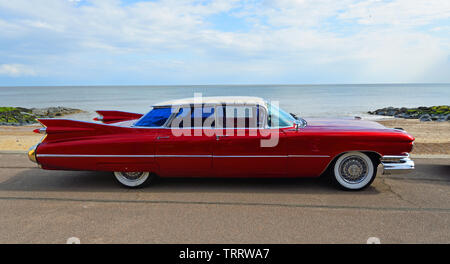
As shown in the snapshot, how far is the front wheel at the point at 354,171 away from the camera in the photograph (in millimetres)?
4695

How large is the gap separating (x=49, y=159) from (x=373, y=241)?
443cm

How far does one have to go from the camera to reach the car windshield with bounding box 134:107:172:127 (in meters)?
4.84

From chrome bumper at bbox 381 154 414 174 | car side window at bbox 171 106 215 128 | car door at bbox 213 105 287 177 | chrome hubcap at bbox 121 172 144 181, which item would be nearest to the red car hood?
chrome bumper at bbox 381 154 414 174

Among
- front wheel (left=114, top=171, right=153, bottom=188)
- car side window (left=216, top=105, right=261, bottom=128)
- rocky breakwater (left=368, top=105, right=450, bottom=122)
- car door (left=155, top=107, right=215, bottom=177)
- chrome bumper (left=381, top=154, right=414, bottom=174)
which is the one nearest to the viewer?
chrome bumper (left=381, top=154, right=414, bottom=174)

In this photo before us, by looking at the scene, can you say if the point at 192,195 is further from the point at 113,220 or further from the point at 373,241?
the point at 373,241

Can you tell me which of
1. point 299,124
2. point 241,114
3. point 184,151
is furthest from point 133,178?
point 299,124

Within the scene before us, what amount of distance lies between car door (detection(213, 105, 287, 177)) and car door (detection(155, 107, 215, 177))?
0.15 meters

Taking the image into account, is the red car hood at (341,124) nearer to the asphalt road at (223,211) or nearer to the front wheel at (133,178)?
the asphalt road at (223,211)

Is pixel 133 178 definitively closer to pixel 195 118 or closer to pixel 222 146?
pixel 195 118

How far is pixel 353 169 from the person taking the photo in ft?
15.5

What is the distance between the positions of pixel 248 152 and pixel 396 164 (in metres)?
2.11

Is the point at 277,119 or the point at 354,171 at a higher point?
the point at 277,119

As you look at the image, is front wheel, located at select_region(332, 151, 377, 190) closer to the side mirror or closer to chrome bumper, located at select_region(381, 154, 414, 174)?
chrome bumper, located at select_region(381, 154, 414, 174)

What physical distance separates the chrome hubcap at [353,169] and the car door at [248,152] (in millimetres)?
897
